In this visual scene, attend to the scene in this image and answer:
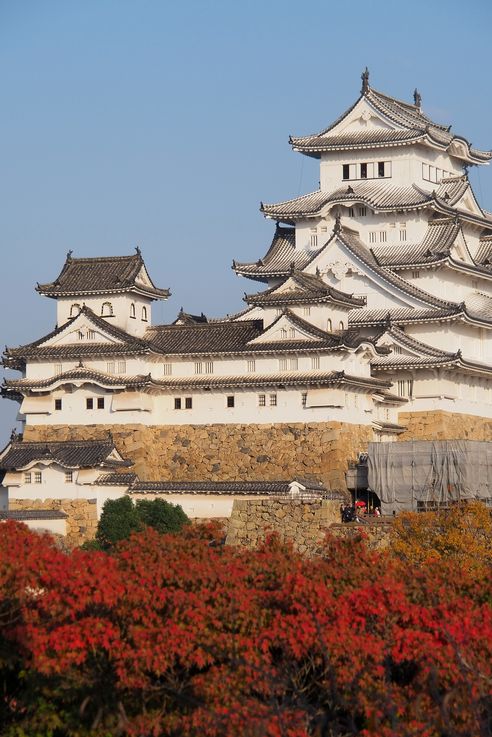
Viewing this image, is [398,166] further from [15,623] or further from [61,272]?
[15,623]

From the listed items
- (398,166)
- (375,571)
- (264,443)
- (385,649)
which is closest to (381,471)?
(264,443)

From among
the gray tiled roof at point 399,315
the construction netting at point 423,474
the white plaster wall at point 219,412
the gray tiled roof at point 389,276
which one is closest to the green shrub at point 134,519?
the white plaster wall at point 219,412

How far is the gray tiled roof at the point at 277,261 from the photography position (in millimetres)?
65062

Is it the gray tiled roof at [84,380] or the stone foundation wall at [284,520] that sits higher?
the gray tiled roof at [84,380]

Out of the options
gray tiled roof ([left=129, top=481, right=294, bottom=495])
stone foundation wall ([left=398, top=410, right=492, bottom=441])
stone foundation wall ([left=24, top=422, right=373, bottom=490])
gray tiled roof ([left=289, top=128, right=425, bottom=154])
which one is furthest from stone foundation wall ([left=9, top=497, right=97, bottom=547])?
gray tiled roof ([left=289, top=128, right=425, bottom=154])

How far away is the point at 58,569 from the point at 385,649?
6.56 metres

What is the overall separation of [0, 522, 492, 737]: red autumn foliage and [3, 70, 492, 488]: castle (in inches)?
899

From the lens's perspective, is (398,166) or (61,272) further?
(398,166)

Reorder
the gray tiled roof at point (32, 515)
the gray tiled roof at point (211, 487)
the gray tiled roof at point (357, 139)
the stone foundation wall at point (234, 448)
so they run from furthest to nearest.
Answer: the gray tiled roof at point (357, 139) < the stone foundation wall at point (234, 448) < the gray tiled roof at point (32, 515) < the gray tiled roof at point (211, 487)

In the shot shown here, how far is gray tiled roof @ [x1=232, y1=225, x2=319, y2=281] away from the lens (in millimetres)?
65062

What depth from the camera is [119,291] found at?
57.7m

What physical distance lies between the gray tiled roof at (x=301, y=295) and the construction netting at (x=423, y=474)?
581 centimetres

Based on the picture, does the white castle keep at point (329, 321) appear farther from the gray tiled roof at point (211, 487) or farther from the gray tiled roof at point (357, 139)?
the gray tiled roof at point (211, 487)

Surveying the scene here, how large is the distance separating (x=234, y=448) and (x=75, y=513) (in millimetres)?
5653
